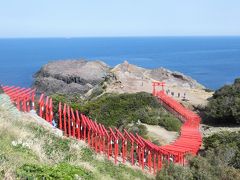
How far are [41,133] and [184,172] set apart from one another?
441 cm

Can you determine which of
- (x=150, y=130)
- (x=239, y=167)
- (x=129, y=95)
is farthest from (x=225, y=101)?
(x=239, y=167)

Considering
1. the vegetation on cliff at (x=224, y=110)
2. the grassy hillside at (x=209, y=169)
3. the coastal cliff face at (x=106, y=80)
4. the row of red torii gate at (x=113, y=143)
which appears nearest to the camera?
the grassy hillside at (x=209, y=169)

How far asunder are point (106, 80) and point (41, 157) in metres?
34.8

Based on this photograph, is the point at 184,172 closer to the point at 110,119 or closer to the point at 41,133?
the point at 41,133

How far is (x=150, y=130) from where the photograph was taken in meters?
24.5

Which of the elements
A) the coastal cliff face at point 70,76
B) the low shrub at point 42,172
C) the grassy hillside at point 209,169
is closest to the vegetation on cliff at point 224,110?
the grassy hillside at point 209,169

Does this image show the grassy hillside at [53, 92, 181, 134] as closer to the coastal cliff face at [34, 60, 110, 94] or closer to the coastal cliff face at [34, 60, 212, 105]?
the coastal cliff face at [34, 60, 212, 105]

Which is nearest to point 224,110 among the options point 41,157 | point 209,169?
point 209,169

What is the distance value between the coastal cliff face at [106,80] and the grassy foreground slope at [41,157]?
23583 mm

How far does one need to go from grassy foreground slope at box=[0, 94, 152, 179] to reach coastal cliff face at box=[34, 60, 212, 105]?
23.6 meters

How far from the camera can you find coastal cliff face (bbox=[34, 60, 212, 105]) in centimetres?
4169

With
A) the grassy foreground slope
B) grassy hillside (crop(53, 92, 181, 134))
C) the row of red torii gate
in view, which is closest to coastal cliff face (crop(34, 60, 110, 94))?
grassy hillside (crop(53, 92, 181, 134))

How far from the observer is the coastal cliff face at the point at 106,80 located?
41.7 metres

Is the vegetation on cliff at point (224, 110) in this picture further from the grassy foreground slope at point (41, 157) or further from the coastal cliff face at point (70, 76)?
the coastal cliff face at point (70, 76)
